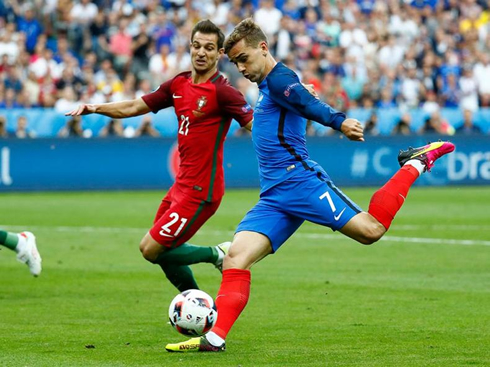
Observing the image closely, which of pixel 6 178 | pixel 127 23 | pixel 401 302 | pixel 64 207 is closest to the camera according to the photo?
pixel 401 302

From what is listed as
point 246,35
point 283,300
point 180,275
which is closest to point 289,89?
point 246,35

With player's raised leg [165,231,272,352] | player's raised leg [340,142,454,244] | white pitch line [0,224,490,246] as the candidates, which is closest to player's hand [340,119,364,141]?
player's raised leg [340,142,454,244]

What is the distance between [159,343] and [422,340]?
6.44ft

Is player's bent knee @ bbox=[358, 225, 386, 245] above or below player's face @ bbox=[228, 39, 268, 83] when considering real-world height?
below

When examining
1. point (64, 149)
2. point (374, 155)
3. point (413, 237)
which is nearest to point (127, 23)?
point (64, 149)

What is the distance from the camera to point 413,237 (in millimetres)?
15812

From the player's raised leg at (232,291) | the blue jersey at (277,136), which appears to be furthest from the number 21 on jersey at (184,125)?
the player's raised leg at (232,291)

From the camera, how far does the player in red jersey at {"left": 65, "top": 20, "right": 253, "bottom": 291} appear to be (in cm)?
862

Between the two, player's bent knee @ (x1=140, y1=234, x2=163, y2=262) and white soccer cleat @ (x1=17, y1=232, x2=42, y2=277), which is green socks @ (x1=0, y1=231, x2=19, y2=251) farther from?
player's bent knee @ (x1=140, y1=234, x2=163, y2=262)

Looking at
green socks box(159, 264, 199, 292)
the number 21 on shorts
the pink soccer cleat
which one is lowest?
green socks box(159, 264, 199, 292)

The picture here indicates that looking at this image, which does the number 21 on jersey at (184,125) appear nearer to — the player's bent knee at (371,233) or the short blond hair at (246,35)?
the short blond hair at (246,35)

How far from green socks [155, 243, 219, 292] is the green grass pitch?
1.37ft

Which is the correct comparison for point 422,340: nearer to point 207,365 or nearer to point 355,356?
point 355,356

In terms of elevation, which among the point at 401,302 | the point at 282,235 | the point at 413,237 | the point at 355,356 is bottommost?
the point at 413,237
